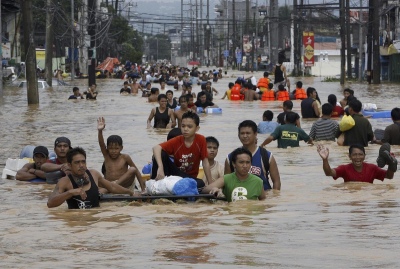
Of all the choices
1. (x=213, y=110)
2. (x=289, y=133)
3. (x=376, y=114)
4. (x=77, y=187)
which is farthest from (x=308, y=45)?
(x=77, y=187)

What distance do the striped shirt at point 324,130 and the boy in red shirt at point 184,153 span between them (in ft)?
24.2

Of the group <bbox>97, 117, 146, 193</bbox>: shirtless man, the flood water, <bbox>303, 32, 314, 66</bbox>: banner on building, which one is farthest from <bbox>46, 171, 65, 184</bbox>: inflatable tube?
<bbox>303, 32, 314, 66</bbox>: banner on building

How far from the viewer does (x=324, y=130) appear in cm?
1953

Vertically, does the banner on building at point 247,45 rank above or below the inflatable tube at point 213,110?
above

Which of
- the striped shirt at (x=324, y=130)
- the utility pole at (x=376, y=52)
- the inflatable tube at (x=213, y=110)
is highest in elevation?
the utility pole at (x=376, y=52)

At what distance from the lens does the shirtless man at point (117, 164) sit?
13.5m

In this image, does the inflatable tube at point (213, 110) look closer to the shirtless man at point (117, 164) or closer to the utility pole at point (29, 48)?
the utility pole at point (29, 48)

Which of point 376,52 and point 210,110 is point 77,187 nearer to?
point 210,110

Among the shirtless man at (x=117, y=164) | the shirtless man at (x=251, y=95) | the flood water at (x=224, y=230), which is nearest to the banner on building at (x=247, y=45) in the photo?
the shirtless man at (x=251, y=95)

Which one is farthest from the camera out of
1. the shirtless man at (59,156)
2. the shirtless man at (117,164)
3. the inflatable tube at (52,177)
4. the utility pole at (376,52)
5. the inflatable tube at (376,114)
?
the utility pole at (376,52)

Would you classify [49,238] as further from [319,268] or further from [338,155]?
[338,155]

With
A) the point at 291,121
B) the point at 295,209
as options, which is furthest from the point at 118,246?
the point at 291,121

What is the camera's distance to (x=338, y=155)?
18.4m

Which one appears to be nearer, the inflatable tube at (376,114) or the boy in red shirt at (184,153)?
the boy in red shirt at (184,153)
